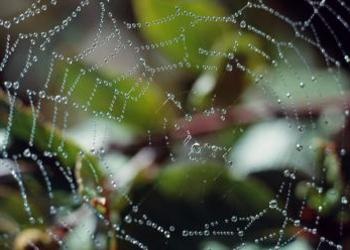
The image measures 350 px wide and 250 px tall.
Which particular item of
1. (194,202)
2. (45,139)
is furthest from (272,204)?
(45,139)

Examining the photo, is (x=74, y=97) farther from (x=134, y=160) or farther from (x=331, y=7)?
(x=331, y=7)

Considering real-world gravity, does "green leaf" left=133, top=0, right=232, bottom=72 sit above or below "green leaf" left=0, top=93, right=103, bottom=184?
above

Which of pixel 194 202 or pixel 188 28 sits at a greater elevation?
pixel 188 28

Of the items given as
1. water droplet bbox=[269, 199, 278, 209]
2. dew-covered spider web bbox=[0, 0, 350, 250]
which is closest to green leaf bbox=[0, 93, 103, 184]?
dew-covered spider web bbox=[0, 0, 350, 250]

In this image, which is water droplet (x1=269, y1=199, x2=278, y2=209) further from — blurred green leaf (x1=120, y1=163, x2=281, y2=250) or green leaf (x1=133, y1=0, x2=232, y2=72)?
green leaf (x1=133, y1=0, x2=232, y2=72)

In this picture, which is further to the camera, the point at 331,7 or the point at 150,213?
the point at 331,7

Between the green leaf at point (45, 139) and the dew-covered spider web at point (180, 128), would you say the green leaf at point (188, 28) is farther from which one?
the green leaf at point (45, 139)

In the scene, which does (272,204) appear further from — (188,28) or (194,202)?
(188,28)

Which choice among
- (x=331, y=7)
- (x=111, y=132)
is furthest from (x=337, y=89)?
(x=111, y=132)
